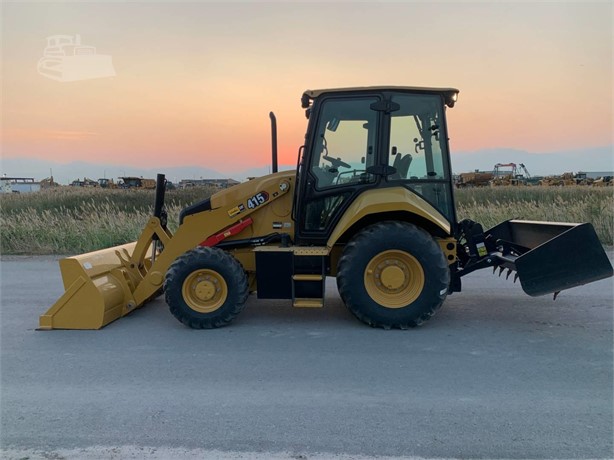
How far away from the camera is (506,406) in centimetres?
321

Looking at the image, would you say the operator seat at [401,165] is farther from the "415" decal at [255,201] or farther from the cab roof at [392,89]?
the "415" decal at [255,201]

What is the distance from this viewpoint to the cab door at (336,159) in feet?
16.7

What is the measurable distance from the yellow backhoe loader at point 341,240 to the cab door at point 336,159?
11mm

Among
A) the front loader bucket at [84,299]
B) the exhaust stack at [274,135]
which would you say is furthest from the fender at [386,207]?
the front loader bucket at [84,299]

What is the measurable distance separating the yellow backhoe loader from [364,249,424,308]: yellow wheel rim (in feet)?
0.04

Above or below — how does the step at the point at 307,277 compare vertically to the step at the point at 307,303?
above

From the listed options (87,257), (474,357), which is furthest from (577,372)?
(87,257)

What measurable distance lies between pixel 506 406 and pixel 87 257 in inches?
178

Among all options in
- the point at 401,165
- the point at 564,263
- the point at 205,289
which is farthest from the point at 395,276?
the point at 205,289

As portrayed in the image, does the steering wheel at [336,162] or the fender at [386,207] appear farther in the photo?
the steering wheel at [336,162]

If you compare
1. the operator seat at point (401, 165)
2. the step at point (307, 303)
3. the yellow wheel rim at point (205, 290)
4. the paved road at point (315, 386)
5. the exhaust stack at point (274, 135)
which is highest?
the exhaust stack at point (274, 135)

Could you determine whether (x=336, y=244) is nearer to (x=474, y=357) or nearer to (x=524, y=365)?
(x=474, y=357)

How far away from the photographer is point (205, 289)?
16.3ft

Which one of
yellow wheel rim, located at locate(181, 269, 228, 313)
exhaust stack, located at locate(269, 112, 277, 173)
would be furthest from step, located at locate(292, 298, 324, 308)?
exhaust stack, located at locate(269, 112, 277, 173)
